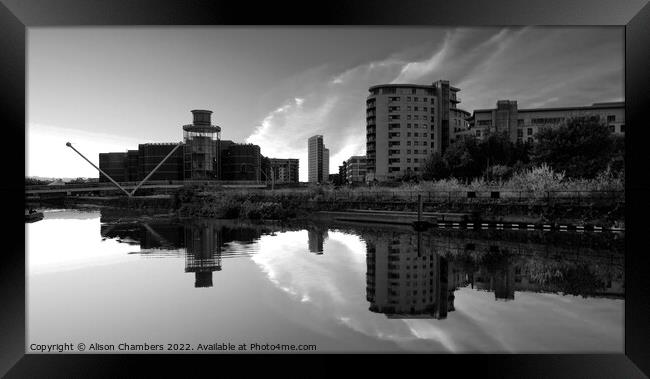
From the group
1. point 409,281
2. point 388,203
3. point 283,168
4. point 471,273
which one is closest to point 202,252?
point 409,281

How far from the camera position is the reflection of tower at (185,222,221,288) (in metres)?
6.15

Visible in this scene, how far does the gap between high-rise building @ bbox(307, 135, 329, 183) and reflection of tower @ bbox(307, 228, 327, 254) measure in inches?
111

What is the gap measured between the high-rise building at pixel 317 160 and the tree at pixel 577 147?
971cm

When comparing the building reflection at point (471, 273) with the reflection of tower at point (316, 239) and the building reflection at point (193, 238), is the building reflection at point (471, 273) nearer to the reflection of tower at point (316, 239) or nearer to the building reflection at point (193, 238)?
the reflection of tower at point (316, 239)

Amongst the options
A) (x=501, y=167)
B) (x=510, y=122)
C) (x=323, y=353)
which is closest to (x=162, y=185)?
(x=323, y=353)

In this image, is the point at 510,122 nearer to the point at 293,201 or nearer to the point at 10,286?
the point at 293,201

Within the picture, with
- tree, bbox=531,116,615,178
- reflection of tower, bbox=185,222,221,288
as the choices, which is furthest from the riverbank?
reflection of tower, bbox=185,222,221,288

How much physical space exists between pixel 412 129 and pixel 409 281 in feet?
51.0

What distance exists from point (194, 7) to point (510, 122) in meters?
17.7

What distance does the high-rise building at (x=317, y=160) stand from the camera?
36.6 ft

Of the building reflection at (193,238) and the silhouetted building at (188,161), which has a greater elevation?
the silhouetted building at (188,161)

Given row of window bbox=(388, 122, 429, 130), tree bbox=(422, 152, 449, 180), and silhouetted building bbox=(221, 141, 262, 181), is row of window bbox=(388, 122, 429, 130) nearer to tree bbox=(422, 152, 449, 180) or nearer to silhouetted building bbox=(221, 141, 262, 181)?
tree bbox=(422, 152, 449, 180)

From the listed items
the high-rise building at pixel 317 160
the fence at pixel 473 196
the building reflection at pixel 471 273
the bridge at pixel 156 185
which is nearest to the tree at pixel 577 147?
the fence at pixel 473 196

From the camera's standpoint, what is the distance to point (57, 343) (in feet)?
13.6
